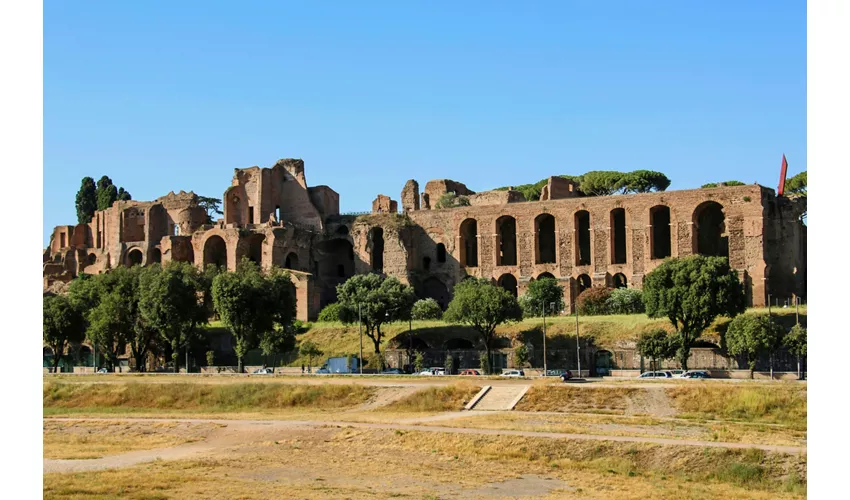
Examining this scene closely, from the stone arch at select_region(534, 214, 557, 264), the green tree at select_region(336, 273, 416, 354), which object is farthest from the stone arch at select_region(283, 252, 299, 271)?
the stone arch at select_region(534, 214, 557, 264)

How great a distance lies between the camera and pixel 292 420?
30.6 metres

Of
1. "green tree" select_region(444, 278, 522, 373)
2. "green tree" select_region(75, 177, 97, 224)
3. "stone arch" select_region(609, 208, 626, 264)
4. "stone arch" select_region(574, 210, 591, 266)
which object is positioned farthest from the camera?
"green tree" select_region(75, 177, 97, 224)

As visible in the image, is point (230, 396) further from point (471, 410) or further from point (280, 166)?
point (280, 166)

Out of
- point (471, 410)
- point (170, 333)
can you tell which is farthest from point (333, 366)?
point (471, 410)

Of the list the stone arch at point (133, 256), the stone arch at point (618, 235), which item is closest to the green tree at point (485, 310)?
the stone arch at point (618, 235)

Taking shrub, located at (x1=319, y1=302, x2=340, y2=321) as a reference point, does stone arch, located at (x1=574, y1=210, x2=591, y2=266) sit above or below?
above

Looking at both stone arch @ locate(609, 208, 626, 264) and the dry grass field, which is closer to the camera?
the dry grass field

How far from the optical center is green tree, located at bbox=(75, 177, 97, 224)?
3263 inches

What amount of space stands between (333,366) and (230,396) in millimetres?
10056

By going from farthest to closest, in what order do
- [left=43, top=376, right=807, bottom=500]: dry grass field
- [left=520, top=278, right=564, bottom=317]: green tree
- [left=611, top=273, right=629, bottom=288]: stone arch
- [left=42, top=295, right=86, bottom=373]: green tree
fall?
[left=611, top=273, right=629, bottom=288]: stone arch < [left=520, top=278, right=564, bottom=317]: green tree < [left=42, top=295, right=86, bottom=373]: green tree < [left=43, top=376, right=807, bottom=500]: dry grass field

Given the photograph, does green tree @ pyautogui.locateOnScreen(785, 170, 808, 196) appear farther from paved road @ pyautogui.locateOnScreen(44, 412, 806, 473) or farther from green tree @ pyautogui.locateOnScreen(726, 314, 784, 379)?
paved road @ pyautogui.locateOnScreen(44, 412, 806, 473)

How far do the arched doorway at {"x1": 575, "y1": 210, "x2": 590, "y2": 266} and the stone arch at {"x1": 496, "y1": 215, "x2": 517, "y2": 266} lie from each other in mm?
4312

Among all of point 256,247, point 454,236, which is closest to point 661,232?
point 454,236

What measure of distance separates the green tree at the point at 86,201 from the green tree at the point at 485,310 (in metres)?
44.8
